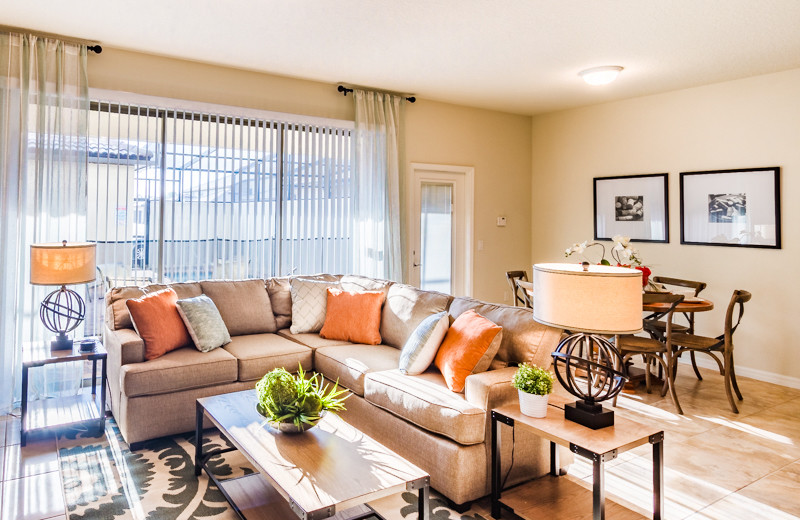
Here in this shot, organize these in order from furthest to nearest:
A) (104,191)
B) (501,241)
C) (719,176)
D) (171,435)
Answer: (501,241) < (719,176) < (104,191) < (171,435)

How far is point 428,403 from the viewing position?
8.86 ft

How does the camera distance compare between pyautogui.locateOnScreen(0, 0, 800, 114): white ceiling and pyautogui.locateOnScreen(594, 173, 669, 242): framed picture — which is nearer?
pyautogui.locateOnScreen(0, 0, 800, 114): white ceiling

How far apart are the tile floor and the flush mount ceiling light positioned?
282 centimetres

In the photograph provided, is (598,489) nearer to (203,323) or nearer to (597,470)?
(597,470)

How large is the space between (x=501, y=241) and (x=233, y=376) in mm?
4052

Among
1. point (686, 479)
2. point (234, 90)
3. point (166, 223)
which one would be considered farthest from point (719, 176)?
point (166, 223)

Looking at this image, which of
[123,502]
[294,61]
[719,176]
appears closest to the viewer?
[123,502]

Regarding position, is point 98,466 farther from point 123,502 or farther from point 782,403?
point 782,403

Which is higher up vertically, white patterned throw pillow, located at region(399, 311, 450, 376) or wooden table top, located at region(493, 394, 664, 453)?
white patterned throw pillow, located at region(399, 311, 450, 376)

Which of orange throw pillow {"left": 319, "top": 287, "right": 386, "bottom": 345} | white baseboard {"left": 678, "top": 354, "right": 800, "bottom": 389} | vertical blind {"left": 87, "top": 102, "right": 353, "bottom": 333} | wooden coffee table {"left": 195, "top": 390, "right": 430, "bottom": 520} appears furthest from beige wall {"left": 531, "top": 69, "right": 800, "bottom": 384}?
wooden coffee table {"left": 195, "top": 390, "right": 430, "bottom": 520}

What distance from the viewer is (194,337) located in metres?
3.62

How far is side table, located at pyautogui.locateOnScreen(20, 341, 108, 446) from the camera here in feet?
10.6

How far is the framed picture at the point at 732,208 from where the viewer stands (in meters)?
4.75

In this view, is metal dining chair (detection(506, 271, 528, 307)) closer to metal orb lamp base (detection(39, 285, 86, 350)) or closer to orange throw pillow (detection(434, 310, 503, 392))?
orange throw pillow (detection(434, 310, 503, 392))
